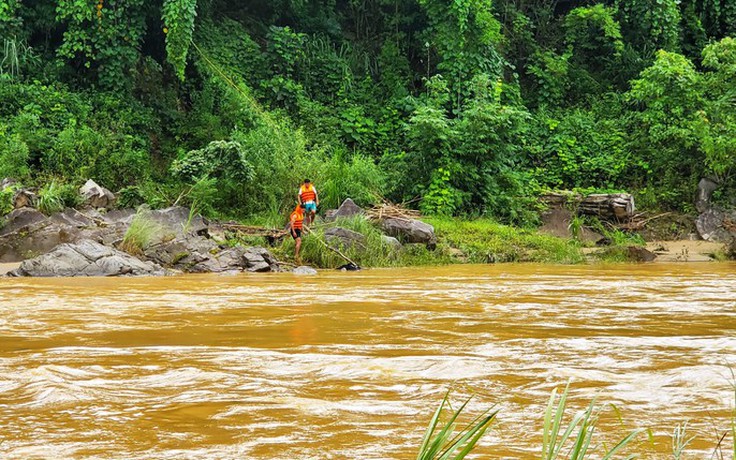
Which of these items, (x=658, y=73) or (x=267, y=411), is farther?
(x=658, y=73)

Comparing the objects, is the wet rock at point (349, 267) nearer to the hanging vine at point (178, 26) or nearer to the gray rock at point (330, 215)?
the gray rock at point (330, 215)

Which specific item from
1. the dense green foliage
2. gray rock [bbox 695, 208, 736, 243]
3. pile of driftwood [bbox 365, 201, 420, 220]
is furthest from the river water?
gray rock [bbox 695, 208, 736, 243]

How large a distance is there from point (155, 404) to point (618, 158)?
18.4 metres

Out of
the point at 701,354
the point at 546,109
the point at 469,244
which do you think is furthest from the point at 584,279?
the point at 546,109

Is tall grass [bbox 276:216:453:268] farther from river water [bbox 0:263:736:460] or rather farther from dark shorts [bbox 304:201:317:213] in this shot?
river water [bbox 0:263:736:460]

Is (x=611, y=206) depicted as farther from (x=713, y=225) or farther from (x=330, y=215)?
(x=330, y=215)

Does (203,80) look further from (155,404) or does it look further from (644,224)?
(155,404)

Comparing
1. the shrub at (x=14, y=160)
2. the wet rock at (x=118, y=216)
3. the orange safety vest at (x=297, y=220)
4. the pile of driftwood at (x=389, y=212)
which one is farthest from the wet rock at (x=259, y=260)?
the shrub at (x=14, y=160)

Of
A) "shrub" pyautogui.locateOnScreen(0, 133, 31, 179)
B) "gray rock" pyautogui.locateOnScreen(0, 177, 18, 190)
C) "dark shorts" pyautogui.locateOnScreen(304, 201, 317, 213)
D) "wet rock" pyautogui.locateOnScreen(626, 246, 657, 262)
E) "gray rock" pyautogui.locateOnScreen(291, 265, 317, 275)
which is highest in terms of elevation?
"shrub" pyautogui.locateOnScreen(0, 133, 31, 179)

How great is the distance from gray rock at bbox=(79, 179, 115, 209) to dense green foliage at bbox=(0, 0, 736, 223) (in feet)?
1.50

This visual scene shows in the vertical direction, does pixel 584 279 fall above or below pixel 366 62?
below

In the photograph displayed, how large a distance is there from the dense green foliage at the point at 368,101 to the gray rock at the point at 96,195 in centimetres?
46

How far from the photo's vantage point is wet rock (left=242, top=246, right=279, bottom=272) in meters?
13.0

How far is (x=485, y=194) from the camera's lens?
18.5m
